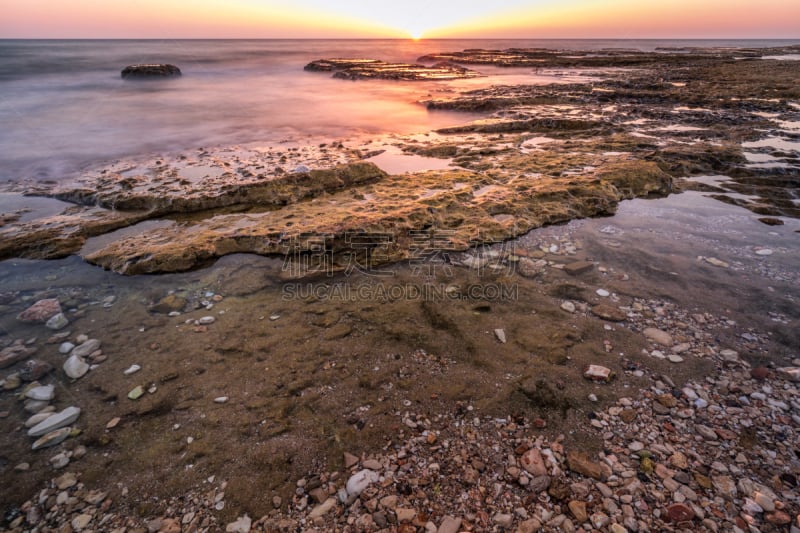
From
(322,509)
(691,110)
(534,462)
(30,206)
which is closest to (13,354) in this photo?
(322,509)

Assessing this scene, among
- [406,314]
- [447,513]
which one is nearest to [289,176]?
[406,314]

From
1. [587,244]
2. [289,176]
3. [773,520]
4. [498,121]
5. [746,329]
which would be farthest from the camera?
[498,121]

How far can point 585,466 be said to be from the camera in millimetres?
2436

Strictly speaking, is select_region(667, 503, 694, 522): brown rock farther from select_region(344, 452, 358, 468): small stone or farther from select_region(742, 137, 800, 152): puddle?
select_region(742, 137, 800, 152): puddle

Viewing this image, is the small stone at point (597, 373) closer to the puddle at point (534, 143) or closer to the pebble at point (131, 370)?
the pebble at point (131, 370)

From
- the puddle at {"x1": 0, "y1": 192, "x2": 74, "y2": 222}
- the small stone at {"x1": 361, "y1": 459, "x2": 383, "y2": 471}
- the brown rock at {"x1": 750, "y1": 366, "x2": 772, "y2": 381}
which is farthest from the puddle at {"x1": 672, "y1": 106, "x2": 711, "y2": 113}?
the puddle at {"x1": 0, "y1": 192, "x2": 74, "y2": 222}

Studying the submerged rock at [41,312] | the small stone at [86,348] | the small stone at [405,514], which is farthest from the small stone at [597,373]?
the submerged rock at [41,312]

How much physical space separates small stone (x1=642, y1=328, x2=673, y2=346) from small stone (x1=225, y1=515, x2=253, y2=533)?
3756 mm

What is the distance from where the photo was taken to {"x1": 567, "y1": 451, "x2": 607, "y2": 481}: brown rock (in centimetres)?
238

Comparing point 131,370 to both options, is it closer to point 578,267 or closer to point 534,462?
point 534,462

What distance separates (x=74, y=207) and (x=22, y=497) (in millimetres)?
6272

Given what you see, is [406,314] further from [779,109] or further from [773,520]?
[779,109]

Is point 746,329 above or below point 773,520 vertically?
above

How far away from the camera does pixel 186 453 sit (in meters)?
2.63
